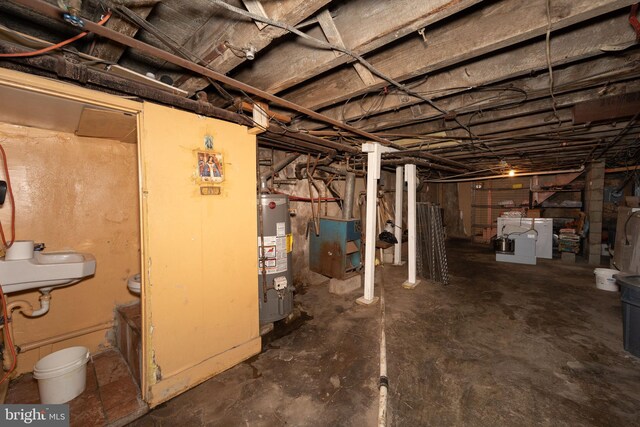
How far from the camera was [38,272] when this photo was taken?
180cm

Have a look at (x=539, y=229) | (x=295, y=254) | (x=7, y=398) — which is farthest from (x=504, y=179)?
(x=7, y=398)

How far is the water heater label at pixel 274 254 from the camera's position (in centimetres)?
301

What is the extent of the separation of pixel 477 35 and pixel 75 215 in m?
3.70

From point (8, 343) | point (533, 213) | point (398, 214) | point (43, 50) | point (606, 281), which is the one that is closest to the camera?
point (43, 50)

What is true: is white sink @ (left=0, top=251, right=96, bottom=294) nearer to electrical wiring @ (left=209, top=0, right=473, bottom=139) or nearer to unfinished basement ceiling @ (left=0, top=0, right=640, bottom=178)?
unfinished basement ceiling @ (left=0, top=0, right=640, bottom=178)

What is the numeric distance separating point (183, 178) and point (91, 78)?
784 mm

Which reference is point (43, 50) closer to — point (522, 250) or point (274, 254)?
point (274, 254)

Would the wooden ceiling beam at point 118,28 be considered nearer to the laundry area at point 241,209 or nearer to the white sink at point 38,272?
the laundry area at point 241,209

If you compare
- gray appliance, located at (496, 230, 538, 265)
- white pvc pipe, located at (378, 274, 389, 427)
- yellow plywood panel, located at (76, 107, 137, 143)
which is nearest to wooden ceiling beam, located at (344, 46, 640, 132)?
yellow plywood panel, located at (76, 107, 137, 143)

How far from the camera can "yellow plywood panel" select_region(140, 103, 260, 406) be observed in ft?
6.02

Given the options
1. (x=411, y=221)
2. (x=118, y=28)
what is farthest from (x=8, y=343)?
Answer: (x=411, y=221)

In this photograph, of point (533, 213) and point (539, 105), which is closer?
point (539, 105)

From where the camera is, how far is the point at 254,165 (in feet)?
7.97

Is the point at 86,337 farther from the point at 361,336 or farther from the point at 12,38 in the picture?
the point at 361,336
